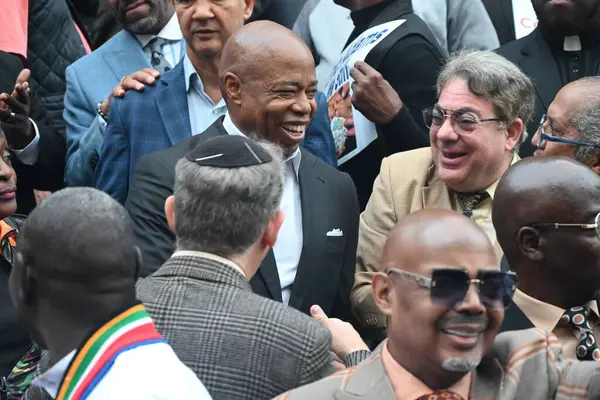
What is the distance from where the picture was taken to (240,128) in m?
5.03

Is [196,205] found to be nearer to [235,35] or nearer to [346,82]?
[235,35]

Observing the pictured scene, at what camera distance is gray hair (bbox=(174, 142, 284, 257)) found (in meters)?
3.62

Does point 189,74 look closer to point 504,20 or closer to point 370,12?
point 370,12

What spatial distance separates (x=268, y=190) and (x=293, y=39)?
147 centimetres

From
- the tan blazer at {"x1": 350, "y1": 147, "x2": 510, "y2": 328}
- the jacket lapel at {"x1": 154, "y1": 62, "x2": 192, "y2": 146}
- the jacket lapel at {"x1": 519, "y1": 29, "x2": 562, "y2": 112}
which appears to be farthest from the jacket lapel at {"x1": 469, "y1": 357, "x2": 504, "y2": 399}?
the jacket lapel at {"x1": 519, "y1": 29, "x2": 562, "y2": 112}

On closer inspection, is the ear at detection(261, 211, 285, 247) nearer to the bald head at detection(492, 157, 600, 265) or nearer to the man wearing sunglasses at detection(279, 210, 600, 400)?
the man wearing sunglasses at detection(279, 210, 600, 400)

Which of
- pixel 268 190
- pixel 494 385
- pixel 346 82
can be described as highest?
pixel 268 190

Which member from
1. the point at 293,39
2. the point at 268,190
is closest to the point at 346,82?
the point at 293,39

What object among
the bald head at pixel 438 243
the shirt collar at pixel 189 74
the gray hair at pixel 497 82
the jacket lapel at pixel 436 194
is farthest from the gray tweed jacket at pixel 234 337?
the shirt collar at pixel 189 74

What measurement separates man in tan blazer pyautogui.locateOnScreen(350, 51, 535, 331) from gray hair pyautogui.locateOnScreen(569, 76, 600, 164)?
237mm

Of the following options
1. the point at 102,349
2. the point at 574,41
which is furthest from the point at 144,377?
the point at 574,41

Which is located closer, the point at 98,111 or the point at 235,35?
the point at 235,35

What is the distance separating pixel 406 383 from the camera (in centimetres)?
330

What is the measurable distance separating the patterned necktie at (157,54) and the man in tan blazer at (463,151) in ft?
4.93
